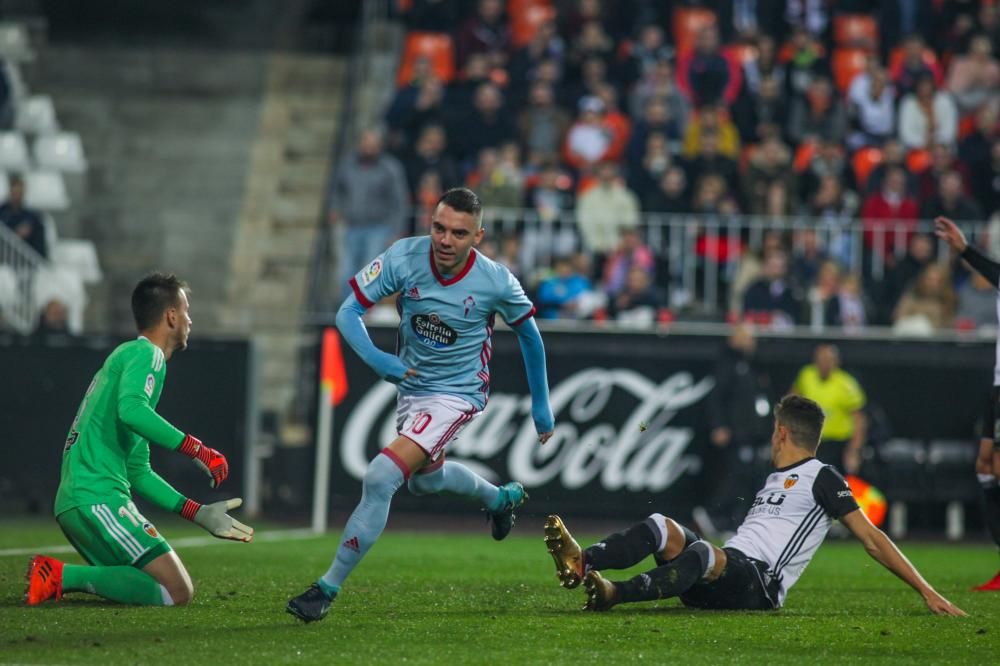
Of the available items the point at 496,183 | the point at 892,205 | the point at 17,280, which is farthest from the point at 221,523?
the point at 892,205

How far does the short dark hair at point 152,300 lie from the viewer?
8461 mm

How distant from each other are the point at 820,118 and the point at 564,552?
13.4 metres

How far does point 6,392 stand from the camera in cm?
1695

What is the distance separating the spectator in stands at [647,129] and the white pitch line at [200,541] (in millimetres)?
6521

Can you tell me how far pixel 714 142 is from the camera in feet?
62.8

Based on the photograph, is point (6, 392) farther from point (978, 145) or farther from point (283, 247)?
point (978, 145)

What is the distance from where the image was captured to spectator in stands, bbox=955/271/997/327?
1761 centimetres

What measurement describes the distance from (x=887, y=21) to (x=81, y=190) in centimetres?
1128

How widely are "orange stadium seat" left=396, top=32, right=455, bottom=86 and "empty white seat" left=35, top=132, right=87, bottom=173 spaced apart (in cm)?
446

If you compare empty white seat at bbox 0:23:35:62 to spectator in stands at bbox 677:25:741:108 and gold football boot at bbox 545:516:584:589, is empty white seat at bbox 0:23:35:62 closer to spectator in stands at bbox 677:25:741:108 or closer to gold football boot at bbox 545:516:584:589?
spectator in stands at bbox 677:25:741:108

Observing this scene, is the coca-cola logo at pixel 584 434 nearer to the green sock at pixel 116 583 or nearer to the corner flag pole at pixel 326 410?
the corner flag pole at pixel 326 410

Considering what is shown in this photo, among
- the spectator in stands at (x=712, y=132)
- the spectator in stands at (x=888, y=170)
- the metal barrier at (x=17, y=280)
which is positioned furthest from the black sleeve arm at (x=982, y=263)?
the metal barrier at (x=17, y=280)

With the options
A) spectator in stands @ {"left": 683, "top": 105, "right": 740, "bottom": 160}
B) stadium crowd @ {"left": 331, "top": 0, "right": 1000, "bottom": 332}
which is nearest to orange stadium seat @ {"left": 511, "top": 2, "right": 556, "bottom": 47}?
stadium crowd @ {"left": 331, "top": 0, "right": 1000, "bottom": 332}

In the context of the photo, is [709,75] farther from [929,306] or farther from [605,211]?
[929,306]
